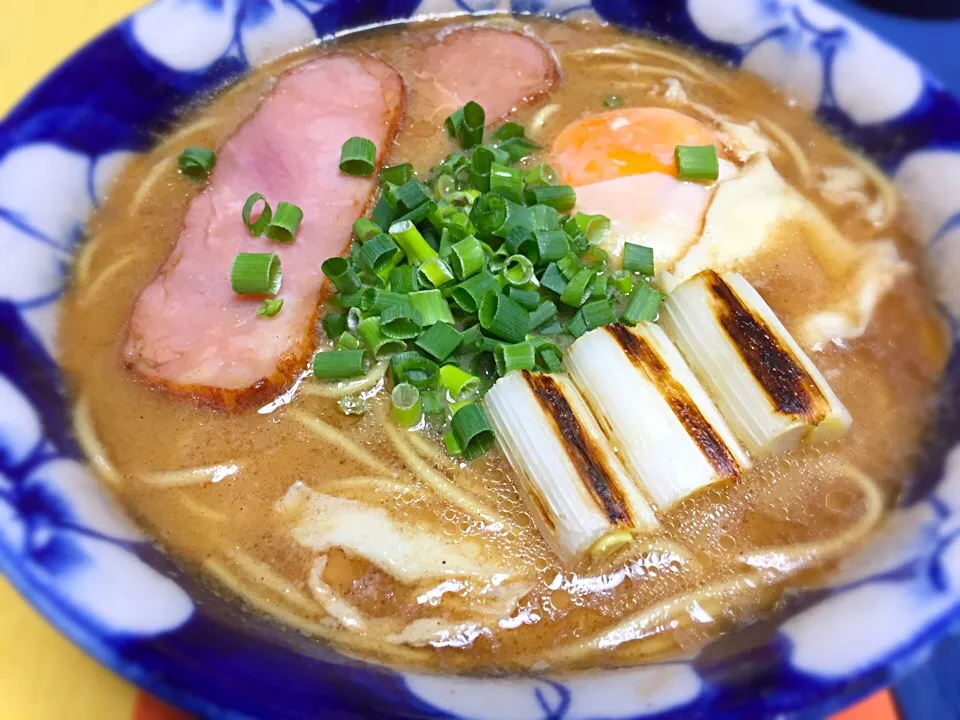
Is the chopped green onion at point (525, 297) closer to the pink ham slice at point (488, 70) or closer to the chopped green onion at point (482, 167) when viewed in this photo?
the chopped green onion at point (482, 167)

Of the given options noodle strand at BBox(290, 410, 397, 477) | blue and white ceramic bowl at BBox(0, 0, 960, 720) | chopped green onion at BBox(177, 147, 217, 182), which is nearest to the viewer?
blue and white ceramic bowl at BBox(0, 0, 960, 720)

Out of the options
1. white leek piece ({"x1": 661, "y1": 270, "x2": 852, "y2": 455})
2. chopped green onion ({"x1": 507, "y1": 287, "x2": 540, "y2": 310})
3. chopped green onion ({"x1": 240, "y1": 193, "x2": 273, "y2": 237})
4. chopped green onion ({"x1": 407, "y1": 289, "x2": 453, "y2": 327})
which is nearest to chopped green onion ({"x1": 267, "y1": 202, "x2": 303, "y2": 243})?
chopped green onion ({"x1": 240, "y1": 193, "x2": 273, "y2": 237})

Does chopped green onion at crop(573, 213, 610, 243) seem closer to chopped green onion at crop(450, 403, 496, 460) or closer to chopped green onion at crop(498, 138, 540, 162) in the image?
chopped green onion at crop(498, 138, 540, 162)

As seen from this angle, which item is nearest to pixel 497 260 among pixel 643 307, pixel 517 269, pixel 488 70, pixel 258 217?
pixel 517 269

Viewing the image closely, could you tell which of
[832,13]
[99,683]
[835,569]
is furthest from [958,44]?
[99,683]

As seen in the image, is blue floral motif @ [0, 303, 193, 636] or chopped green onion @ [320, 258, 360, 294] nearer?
blue floral motif @ [0, 303, 193, 636]

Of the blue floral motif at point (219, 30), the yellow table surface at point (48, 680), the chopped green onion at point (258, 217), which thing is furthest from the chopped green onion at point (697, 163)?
the yellow table surface at point (48, 680)

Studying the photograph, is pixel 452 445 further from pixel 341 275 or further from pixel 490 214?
pixel 490 214
